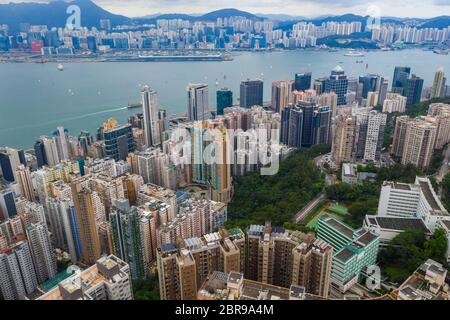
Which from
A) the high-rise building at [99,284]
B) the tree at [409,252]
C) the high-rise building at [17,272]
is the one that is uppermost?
the high-rise building at [99,284]

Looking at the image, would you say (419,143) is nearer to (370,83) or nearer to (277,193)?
(277,193)

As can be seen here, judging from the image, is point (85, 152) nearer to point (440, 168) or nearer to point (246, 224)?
point (246, 224)

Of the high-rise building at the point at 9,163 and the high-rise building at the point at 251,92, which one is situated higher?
the high-rise building at the point at 251,92

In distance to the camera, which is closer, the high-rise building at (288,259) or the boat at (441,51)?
the high-rise building at (288,259)

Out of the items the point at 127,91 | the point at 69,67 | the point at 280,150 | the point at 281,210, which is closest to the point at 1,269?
the point at 281,210

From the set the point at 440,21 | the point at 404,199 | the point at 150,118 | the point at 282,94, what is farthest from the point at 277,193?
the point at 440,21

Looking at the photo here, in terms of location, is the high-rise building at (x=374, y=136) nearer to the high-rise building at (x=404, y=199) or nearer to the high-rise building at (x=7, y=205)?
the high-rise building at (x=404, y=199)

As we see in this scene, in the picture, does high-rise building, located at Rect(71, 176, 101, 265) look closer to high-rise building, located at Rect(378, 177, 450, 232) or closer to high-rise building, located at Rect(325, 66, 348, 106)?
high-rise building, located at Rect(378, 177, 450, 232)

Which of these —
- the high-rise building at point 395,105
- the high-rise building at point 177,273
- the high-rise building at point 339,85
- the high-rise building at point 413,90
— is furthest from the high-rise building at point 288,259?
the high-rise building at point 339,85
